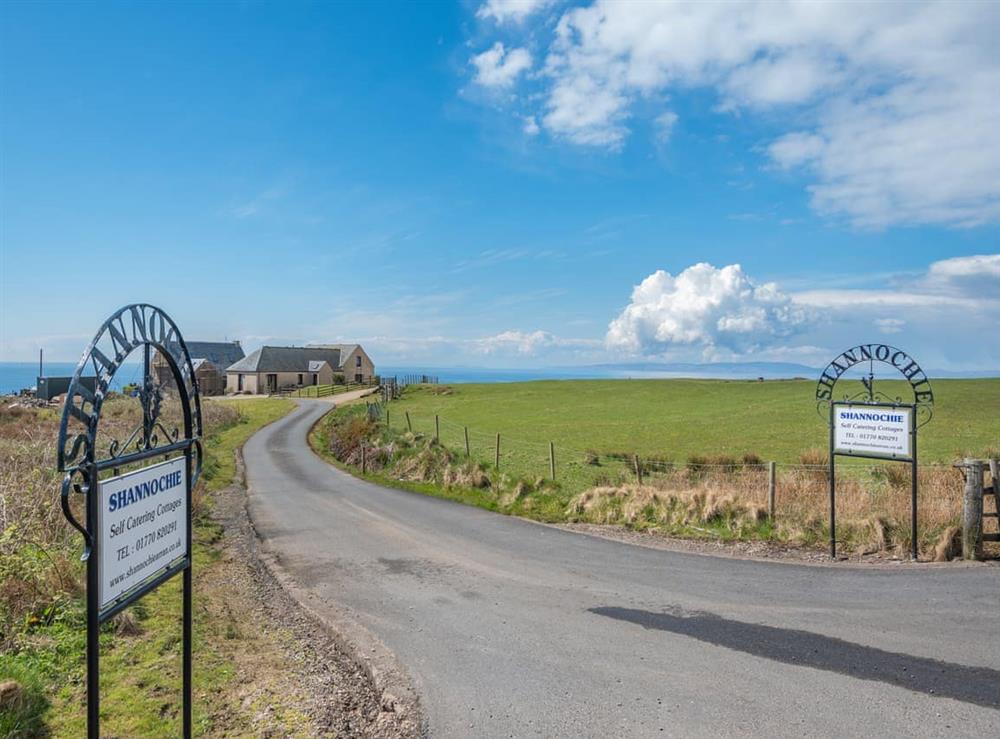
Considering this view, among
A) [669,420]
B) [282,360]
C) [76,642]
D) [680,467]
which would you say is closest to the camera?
[76,642]

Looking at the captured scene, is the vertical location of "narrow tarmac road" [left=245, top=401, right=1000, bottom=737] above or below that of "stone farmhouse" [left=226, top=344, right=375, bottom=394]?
below

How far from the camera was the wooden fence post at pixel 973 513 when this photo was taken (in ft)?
37.2

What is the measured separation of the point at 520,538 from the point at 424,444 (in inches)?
493

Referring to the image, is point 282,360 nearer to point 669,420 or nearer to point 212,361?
point 212,361

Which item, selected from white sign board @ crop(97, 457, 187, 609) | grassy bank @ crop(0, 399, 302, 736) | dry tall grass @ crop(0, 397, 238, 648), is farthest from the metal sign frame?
dry tall grass @ crop(0, 397, 238, 648)

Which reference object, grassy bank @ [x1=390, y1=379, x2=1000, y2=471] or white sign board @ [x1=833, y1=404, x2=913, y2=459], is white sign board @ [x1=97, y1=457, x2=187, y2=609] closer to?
white sign board @ [x1=833, y1=404, x2=913, y2=459]

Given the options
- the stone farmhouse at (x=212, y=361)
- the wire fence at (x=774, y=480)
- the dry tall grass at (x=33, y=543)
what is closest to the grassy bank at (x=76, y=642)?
the dry tall grass at (x=33, y=543)

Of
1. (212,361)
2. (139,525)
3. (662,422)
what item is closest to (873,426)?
(139,525)

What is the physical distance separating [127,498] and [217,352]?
10621cm

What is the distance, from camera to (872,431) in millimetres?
12922

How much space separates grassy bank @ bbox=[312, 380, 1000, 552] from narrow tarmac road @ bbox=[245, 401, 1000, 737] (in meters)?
1.94

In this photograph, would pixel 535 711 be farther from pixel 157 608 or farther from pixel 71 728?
pixel 157 608

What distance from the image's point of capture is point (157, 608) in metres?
9.44

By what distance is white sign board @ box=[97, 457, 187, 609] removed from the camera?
447 cm
